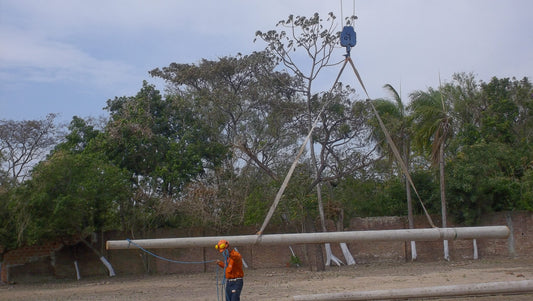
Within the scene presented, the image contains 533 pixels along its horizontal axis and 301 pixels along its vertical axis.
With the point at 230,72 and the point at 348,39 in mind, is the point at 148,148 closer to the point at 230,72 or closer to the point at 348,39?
the point at 230,72

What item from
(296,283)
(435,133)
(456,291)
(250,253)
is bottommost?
(296,283)

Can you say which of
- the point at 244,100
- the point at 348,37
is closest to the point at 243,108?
the point at 244,100

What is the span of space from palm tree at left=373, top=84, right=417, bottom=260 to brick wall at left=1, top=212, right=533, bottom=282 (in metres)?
1.05

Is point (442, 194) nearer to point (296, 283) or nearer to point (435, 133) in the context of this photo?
point (435, 133)

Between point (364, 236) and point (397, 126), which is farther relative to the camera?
point (397, 126)

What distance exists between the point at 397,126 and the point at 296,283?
9776 millimetres

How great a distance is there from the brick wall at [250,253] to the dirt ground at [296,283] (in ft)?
3.61

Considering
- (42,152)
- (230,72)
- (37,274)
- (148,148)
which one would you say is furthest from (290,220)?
(42,152)

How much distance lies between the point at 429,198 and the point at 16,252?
18710 millimetres

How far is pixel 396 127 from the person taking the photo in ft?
77.9

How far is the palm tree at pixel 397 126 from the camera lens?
23.9 m

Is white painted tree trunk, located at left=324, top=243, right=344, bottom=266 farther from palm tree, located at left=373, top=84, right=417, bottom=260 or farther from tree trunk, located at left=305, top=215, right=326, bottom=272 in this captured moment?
palm tree, located at left=373, top=84, right=417, bottom=260

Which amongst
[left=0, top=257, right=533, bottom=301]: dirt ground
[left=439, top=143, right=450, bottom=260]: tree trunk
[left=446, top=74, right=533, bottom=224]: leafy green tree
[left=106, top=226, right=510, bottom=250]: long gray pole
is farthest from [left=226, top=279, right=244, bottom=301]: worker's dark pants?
[left=446, top=74, right=533, bottom=224]: leafy green tree

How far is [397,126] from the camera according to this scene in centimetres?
2384
